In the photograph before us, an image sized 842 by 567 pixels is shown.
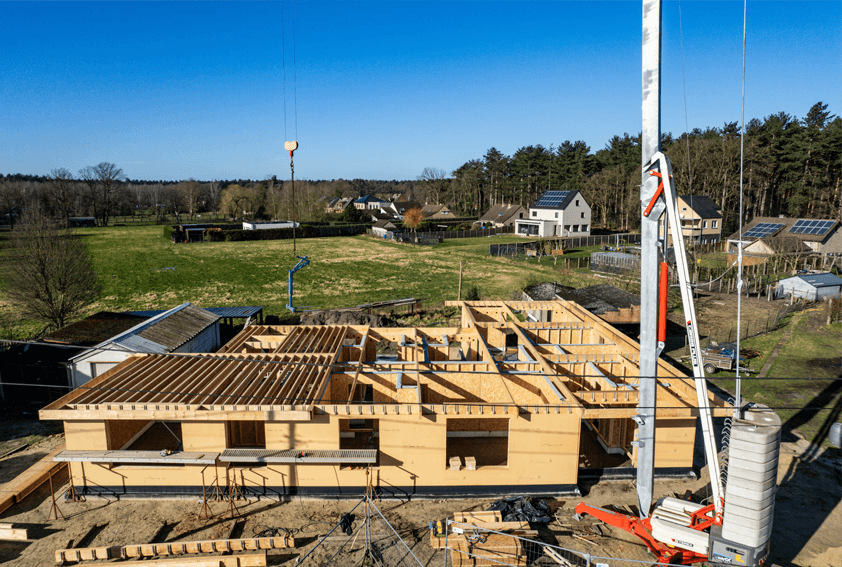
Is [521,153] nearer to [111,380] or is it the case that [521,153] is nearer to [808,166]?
[808,166]

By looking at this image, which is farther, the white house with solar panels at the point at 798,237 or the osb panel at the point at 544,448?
the white house with solar panels at the point at 798,237

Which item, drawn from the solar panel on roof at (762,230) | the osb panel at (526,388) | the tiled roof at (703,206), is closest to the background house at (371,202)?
the tiled roof at (703,206)

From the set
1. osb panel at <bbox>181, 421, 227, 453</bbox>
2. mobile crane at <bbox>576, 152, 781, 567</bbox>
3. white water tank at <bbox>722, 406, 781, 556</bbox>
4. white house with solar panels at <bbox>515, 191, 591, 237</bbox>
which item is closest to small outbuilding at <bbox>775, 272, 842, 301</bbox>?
mobile crane at <bbox>576, 152, 781, 567</bbox>

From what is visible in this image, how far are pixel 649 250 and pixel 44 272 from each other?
27601mm

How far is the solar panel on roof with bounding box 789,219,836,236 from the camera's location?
44688 millimetres

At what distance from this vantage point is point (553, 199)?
234ft

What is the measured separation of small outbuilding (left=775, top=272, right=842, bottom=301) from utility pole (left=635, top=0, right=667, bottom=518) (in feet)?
101

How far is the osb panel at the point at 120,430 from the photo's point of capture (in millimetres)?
13711

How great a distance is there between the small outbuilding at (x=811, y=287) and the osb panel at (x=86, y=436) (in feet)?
133

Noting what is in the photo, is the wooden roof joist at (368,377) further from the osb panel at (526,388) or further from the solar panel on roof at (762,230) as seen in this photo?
the solar panel on roof at (762,230)

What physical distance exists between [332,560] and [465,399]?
6503 mm

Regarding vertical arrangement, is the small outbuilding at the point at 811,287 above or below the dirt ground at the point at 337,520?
above

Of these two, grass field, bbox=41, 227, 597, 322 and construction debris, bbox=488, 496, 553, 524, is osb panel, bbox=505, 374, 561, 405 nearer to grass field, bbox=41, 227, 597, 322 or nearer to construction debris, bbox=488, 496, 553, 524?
construction debris, bbox=488, 496, 553, 524

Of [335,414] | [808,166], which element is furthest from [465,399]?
[808,166]
